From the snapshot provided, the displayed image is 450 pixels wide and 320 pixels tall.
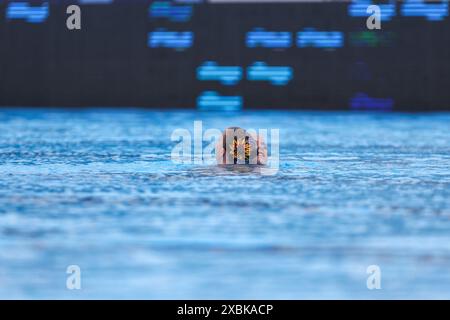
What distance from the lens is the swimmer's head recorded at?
499cm

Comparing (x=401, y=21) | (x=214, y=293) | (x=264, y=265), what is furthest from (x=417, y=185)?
(x=401, y=21)

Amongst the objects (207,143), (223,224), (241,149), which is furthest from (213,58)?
(223,224)

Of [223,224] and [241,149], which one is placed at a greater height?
[241,149]

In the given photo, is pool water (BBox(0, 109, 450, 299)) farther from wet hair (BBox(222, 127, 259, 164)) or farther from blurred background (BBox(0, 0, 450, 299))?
wet hair (BBox(222, 127, 259, 164))

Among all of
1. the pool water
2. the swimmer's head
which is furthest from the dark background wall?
the swimmer's head

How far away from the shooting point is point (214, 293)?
2.19 metres

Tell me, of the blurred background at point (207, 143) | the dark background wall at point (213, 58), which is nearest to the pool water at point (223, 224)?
the blurred background at point (207, 143)

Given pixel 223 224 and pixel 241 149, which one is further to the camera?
pixel 241 149

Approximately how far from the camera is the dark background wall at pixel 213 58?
11.1 m

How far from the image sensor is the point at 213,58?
37.1 ft

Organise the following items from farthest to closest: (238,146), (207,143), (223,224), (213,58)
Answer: (213,58) → (207,143) → (238,146) → (223,224)

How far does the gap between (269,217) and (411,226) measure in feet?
1.61

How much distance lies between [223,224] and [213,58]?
8284 mm

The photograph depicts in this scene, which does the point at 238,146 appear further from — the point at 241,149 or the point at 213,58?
the point at 213,58
